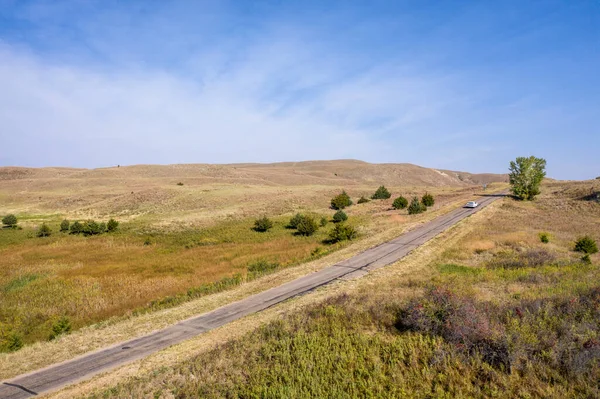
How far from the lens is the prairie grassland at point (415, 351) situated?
27.2 feet

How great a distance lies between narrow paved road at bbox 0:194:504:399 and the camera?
11.3m

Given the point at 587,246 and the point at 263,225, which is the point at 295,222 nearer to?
the point at 263,225

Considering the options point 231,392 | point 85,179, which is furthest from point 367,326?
point 85,179

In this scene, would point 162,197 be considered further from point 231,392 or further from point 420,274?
point 231,392

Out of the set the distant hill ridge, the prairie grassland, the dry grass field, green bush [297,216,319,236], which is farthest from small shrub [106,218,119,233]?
the distant hill ridge

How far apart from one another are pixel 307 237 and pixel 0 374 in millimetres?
31588

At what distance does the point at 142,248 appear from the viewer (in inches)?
1543

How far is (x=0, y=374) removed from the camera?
12.0 m

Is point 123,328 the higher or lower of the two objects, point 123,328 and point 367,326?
the lower

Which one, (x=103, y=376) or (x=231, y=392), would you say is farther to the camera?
(x=103, y=376)

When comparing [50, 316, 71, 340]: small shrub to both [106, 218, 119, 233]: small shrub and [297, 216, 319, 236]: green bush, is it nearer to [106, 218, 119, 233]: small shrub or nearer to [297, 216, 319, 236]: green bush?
[297, 216, 319, 236]: green bush

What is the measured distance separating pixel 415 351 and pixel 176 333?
10281mm

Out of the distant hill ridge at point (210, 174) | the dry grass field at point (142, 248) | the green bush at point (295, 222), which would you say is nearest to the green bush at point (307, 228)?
the dry grass field at point (142, 248)

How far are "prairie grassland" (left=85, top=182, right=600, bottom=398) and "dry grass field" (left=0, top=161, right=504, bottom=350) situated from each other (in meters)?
10.2
